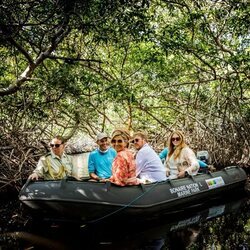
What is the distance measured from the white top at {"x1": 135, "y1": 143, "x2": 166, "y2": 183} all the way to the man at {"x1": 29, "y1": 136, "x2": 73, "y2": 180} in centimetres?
94

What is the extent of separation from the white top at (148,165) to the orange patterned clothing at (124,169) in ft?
0.64

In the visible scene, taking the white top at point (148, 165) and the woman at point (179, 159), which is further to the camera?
the woman at point (179, 159)


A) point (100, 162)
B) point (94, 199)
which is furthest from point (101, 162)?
point (94, 199)

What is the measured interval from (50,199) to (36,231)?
42cm

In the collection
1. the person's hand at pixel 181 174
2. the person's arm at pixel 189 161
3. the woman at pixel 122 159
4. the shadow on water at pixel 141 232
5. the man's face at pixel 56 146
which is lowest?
the shadow on water at pixel 141 232

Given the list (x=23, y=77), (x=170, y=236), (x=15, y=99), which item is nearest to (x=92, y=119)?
(x=15, y=99)

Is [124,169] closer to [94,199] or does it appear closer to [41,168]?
[94,199]

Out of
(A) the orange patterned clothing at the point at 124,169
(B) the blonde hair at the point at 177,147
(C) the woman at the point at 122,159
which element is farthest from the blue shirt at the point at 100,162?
(B) the blonde hair at the point at 177,147

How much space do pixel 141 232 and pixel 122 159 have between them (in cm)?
95

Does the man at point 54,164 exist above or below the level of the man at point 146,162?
above

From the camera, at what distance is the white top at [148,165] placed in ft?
16.7

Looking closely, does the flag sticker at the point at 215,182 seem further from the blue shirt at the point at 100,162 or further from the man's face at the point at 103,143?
the man's face at the point at 103,143

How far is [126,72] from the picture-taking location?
8.64 m

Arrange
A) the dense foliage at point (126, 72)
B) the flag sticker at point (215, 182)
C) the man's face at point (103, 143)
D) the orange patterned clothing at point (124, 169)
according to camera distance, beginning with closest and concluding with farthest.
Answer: the orange patterned clothing at point (124, 169), the dense foliage at point (126, 72), the man's face at point (103, 143), the flag sticker at point (215, 182)
